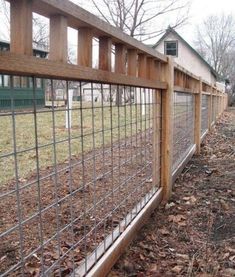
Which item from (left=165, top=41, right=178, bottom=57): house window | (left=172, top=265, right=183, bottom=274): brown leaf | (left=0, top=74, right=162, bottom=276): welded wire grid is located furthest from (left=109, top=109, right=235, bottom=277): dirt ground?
(left=165, top=41, right=178, bottom=57): house window

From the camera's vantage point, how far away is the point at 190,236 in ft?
10.4

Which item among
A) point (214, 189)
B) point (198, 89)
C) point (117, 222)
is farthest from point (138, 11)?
point (117, 222)

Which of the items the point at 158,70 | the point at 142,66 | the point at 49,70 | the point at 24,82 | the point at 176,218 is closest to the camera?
the point at 49,70

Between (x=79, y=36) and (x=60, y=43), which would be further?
(x=79, y=36)

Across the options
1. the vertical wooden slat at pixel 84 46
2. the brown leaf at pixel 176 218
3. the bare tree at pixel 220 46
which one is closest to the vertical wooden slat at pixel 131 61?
the vertical wooden slat at pixel 84 46

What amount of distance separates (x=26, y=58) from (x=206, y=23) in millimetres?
64869

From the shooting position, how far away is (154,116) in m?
3.76

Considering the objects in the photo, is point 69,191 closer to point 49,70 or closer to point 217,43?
point 49,70

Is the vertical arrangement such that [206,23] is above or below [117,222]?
above

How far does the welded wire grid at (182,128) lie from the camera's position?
491cm

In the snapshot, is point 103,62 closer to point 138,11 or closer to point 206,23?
point 138,11

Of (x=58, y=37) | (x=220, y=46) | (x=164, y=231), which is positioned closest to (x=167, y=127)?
(x=164, y=231)

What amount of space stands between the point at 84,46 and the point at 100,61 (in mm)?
275

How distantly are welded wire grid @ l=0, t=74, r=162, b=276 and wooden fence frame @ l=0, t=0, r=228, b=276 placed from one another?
0.28 ft
